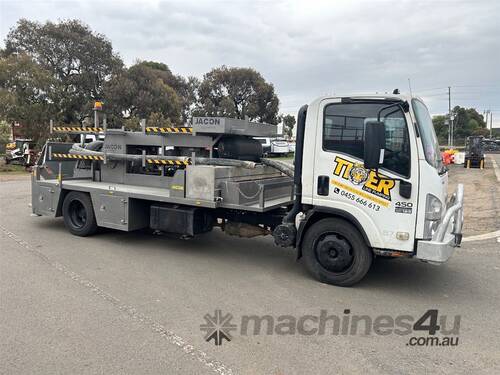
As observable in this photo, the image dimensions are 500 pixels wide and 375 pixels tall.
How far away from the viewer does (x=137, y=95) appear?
116 ft

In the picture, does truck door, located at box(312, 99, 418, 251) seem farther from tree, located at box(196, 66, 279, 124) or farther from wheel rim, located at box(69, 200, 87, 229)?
tree, located at box(196, 66, 279, 124)

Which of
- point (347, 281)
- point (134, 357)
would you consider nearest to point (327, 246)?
point (347, 281)

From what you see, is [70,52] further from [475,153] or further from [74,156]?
[475,153]

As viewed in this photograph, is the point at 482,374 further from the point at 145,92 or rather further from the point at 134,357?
the point at 145,92

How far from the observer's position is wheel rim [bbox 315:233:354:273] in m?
5.32

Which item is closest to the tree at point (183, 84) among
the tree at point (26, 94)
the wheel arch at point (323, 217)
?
the tree at point (26, 94)

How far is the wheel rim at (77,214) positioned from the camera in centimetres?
810

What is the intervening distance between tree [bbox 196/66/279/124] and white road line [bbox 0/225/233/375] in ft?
136

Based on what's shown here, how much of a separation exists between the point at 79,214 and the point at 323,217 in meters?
5.15

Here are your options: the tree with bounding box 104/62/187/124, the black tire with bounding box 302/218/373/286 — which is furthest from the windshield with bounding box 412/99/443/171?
the tree with bounding box 104/62/187/124

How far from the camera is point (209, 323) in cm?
426

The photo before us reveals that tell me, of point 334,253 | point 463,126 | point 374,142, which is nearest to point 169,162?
point 334,253

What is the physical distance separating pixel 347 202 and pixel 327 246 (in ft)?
2.13

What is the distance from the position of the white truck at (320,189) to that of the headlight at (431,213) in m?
0.01
